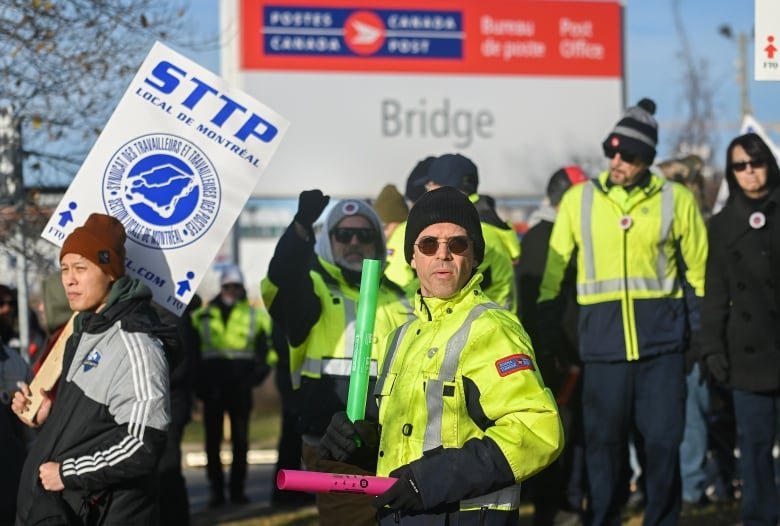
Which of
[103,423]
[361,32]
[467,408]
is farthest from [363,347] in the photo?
[361,32]

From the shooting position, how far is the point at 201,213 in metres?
7.08

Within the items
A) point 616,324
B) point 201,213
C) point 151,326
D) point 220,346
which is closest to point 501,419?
point 151,326

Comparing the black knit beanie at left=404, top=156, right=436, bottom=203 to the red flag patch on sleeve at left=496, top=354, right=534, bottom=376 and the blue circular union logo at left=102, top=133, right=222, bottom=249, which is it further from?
the red flag patch on sleeve at left=496, top=354, right=534, bottom=376

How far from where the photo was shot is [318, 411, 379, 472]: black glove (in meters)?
4.92

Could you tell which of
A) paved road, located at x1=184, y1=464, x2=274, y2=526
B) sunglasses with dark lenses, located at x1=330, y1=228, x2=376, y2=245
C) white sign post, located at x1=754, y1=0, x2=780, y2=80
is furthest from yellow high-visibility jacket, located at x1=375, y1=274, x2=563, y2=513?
paved road, located at x1=184, y1=464, x2=274, y2=526

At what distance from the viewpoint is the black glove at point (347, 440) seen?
492cm

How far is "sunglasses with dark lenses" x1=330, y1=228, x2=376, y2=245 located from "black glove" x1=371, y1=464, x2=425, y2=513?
3094mm

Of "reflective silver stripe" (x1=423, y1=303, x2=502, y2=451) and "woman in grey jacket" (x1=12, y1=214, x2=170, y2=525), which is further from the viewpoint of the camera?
"woman in grey jacket" (x1=12, y1=214, x2=170, y2=525)

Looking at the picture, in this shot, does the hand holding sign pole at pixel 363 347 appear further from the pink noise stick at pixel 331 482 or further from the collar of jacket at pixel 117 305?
the collar of jacket at pixel 117 305

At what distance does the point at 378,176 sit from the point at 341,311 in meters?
19.2

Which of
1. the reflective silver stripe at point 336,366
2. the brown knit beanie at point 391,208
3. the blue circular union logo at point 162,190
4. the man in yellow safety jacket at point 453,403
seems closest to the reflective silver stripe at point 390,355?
the man in yellow safety jacket at point 453,403

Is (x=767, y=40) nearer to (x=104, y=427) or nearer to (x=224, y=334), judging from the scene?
(x=104, y=427)

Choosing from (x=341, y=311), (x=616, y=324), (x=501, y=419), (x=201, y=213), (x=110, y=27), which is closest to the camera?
(x=501, y=419)

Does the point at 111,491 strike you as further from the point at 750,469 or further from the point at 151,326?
the point at 750,469
